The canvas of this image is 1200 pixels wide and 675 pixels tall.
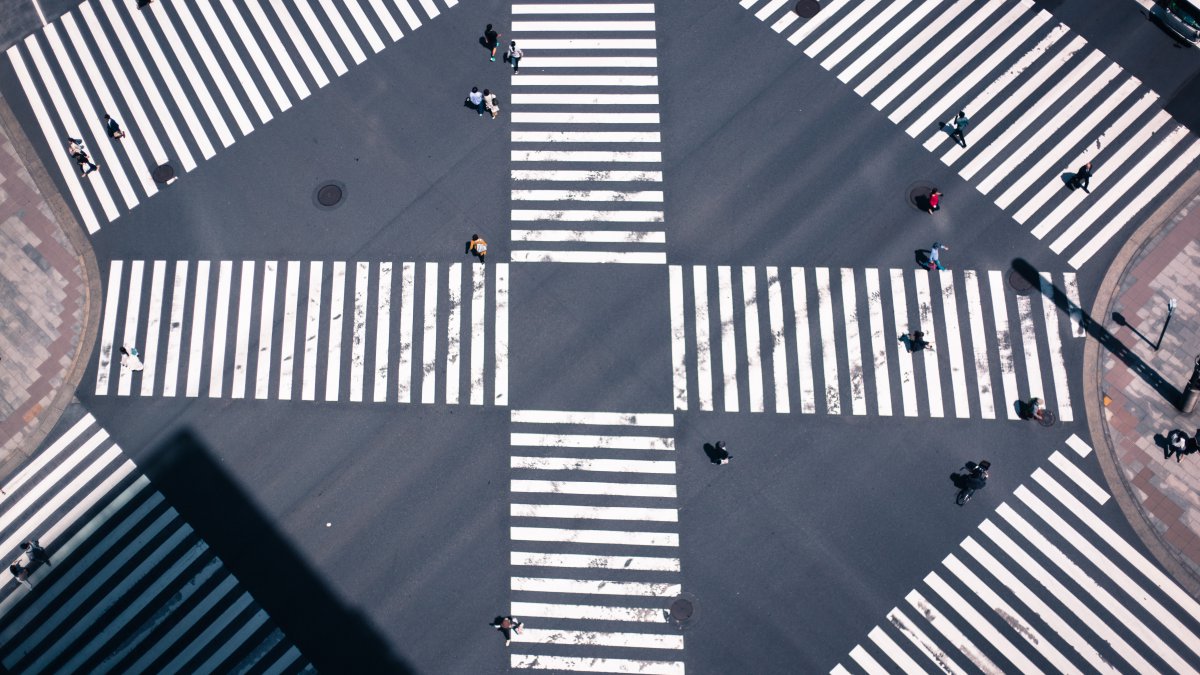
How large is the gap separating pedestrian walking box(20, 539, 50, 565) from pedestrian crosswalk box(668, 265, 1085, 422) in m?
22.2

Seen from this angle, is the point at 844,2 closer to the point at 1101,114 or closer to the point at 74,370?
the point at 1101,114

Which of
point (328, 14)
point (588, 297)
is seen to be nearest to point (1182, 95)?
point (588, 297)

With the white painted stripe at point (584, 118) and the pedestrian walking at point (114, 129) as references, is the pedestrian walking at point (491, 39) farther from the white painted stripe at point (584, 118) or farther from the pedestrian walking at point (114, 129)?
the pedestrian walking at point (114, 129)

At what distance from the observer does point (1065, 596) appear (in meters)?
33.8

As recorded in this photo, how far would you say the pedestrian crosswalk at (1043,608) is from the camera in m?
33.2

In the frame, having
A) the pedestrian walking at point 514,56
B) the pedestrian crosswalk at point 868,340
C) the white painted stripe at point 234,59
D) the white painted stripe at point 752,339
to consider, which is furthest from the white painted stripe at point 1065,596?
the white painted stripe at point 234,59

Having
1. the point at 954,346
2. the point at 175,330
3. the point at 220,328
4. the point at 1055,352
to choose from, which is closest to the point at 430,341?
the point at 220,328

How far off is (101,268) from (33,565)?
11181mm

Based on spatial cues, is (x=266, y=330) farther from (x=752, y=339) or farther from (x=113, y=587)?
(x=752, y=339)

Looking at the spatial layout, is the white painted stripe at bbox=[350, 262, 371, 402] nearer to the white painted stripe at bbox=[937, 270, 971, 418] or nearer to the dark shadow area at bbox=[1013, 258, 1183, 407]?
the white painted stripe at bbox=[937, 270, 971, 418]

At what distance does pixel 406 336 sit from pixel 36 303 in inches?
564

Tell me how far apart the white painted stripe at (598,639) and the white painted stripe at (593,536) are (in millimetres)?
2929

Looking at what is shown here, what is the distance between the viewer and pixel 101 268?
1572 inches

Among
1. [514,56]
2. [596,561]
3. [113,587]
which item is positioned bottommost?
[113,587]
